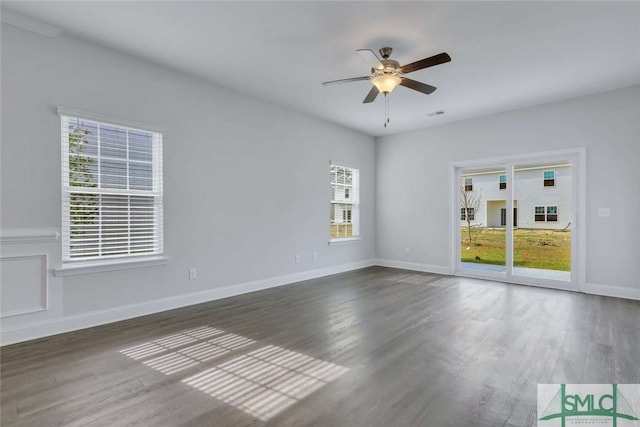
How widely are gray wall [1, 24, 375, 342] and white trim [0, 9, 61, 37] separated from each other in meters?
0.05

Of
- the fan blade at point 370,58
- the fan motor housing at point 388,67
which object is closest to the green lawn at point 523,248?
the fan motor housing at point 388,67

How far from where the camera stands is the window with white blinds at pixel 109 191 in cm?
328

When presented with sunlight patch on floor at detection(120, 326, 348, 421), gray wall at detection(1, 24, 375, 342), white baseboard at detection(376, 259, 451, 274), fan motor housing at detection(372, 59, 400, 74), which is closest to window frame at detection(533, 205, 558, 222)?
white baseboard at detection(376, 259, 451, 274)

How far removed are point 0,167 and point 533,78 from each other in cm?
605

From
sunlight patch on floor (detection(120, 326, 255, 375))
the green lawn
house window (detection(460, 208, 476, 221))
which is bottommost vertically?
sunlight patch on floor (detection(120, 326, 255, 375))

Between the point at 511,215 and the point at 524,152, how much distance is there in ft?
3.60

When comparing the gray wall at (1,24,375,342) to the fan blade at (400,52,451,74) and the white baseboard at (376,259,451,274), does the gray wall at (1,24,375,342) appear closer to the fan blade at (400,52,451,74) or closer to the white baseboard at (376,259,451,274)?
the white baseboard at (376,259,451,274)

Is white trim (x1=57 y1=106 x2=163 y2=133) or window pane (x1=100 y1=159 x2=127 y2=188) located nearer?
white trim (x1=57 y1=106 x2=163 y2=133)

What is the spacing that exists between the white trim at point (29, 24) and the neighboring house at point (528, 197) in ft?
21.1

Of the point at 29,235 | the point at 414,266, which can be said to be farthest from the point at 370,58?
the point at 414,266

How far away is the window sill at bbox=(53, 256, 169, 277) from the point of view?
318 cm

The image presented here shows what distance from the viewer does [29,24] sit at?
9.75ft

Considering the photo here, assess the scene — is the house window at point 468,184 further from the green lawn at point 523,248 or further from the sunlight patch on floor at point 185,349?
the sunlight patch on floor at point 185,349

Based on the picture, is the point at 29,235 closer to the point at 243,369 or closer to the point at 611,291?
the point at 243,369
